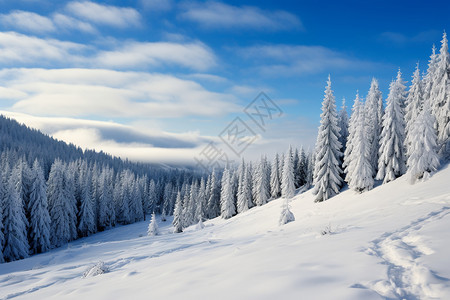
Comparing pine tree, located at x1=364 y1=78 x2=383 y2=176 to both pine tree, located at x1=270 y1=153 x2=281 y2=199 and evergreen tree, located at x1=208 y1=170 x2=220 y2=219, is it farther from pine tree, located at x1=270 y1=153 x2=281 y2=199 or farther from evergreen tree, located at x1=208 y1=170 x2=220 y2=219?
evergreen tree, located at x1=208 y1=170 x2=220 y2=219

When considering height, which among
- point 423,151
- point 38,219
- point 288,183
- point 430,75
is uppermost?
point 430,75

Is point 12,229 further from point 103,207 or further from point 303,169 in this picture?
point 303,169

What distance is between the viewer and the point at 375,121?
36.1 metres

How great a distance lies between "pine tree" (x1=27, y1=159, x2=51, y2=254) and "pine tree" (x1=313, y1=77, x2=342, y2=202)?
140 ft

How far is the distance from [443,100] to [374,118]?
8.66 m

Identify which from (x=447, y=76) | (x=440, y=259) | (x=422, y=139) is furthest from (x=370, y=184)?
(x=440, y=259)

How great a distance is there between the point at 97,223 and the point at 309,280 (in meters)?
71.8

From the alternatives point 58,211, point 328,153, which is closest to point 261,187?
point 328,153

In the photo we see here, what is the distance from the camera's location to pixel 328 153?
34.2 meters

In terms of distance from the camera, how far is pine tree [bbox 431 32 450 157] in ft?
87.1

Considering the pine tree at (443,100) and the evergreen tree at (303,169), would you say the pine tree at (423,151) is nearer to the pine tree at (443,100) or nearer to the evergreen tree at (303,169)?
the pine tree at (443,100)

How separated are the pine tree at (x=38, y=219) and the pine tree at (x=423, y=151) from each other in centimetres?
5059

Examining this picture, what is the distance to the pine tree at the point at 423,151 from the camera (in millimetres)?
22703

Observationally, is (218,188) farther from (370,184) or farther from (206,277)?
(206,277)
